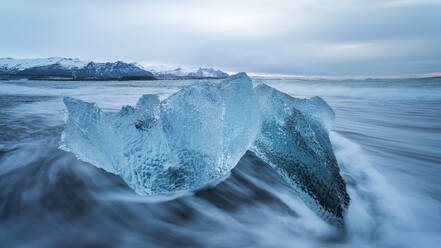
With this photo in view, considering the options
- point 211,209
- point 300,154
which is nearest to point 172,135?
point 211,209

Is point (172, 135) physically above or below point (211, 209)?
above

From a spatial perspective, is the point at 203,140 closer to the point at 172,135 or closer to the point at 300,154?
the point at 172,135

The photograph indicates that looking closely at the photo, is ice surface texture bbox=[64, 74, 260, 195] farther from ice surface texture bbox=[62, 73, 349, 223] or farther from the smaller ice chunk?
the smaller ice chunk

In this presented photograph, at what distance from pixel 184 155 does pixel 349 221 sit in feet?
3.66

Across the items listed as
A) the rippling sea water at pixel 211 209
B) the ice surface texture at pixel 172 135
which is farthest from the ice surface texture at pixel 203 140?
the rippling sea water at pixel 211 209

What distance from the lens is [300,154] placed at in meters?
1.53

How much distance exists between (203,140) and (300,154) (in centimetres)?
68

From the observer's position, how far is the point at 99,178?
73.5 inches

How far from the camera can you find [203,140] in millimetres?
1589

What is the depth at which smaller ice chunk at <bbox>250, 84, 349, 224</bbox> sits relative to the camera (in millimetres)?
1367

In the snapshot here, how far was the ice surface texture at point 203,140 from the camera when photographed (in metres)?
1.47

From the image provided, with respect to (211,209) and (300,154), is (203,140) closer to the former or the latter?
(211,209)

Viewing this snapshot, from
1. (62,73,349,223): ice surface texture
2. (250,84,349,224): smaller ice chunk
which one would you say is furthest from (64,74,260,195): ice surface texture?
(250,84,349,224): smaller ice chunk

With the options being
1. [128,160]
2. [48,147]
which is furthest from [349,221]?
[48,147]
